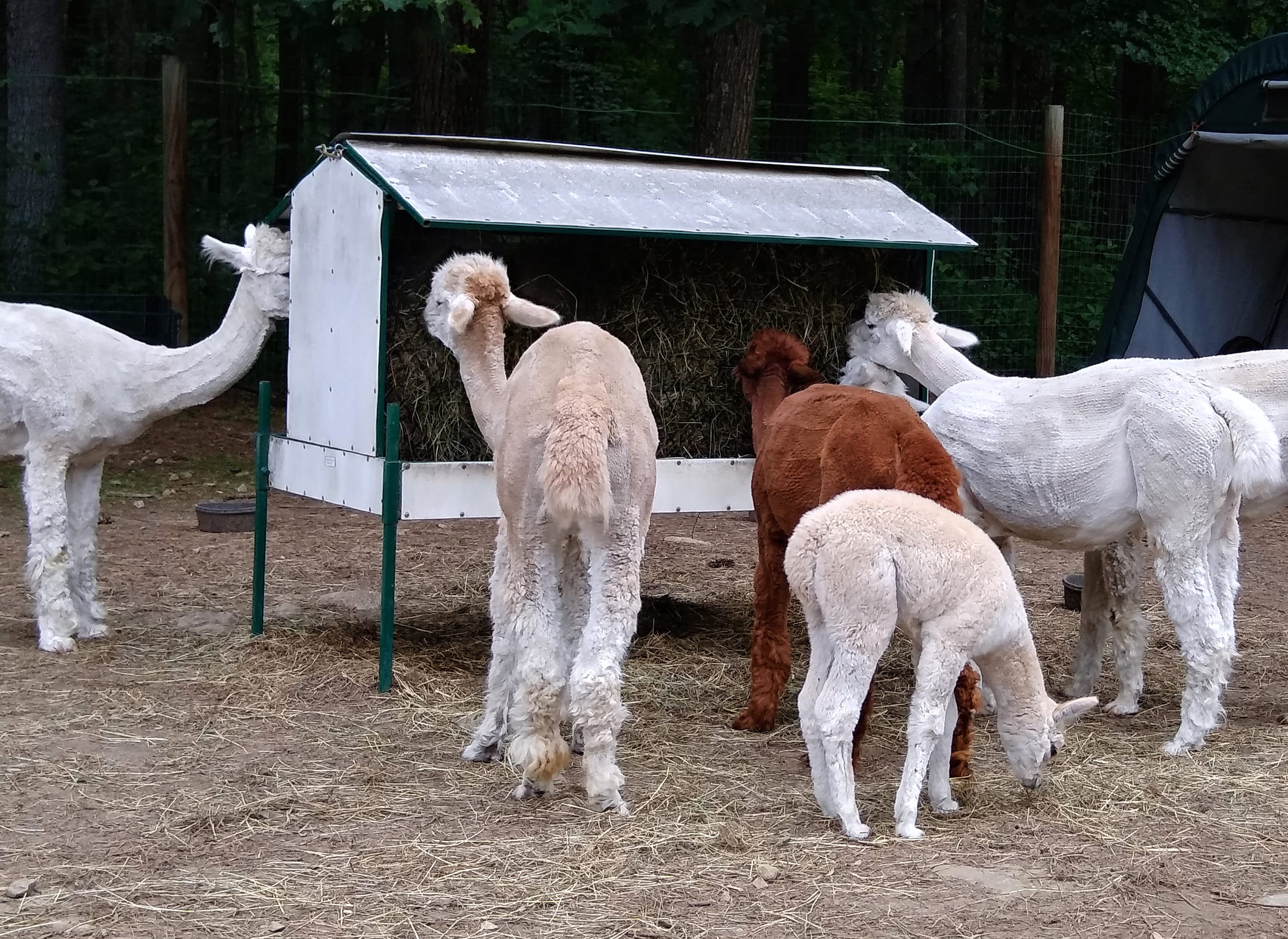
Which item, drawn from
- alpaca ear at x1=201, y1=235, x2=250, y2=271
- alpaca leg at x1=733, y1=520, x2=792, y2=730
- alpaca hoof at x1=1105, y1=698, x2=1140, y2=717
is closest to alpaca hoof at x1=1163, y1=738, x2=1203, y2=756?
alpaca hoof at x1=1105, y1=698, x2=1140, y2=717

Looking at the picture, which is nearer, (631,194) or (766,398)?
(766,398)

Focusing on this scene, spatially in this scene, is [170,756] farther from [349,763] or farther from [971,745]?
[971,745]

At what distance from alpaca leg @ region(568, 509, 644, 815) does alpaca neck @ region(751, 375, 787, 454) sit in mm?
1762

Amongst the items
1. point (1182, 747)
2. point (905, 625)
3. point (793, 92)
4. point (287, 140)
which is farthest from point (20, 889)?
point (793, 92)

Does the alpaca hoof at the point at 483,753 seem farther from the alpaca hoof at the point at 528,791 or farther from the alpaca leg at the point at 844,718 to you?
the alpaca leg at the point at 844,718

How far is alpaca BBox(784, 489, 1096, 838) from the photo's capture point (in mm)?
4520

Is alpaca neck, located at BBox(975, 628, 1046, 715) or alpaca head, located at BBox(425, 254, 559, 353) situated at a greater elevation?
alpaca head, located at BBox(425, 254, 559, 353)

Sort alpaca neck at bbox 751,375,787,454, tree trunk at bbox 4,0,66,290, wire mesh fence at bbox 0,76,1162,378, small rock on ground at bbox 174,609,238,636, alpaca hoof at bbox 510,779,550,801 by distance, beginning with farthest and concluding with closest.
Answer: tree trunk at bbox 4,0,66,290, wire mesh fence at bbox 0,76,1162,378, small rock on ground at bbox 174,609,238,636, alpaca neck at bbox 751,375,787,454, alpaca hoof at bbox 510,779,550,801

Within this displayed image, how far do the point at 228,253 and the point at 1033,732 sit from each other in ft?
14.8

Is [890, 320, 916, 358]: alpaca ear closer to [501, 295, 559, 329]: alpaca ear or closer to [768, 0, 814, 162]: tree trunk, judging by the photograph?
[501, 295, 559, 329]: alpaca ear

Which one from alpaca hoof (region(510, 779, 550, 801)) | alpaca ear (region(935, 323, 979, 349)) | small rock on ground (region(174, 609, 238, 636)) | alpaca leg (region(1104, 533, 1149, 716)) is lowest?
small rock on ground (region(174, 609, 238, 636))

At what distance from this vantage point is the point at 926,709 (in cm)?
452

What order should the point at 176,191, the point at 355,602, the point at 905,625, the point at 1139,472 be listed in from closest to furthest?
the point at 905,625
the point at 1139,472
the point at 355,602
the point at 176,191

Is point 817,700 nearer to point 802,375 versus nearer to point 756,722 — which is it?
point 756,722
